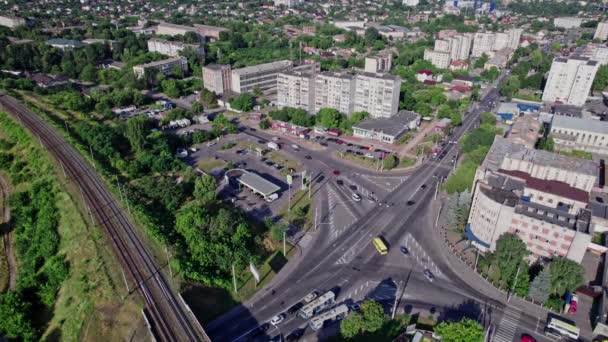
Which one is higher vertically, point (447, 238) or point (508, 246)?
point (508, 246)

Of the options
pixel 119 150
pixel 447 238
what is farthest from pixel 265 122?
pixel 447 238

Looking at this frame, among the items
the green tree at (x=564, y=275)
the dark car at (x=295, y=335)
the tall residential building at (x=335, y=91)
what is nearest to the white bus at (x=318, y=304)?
the dark car at (x=295, y=335)

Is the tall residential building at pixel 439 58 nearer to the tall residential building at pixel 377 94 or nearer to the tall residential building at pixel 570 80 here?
the tall residential building at pixel 570 80

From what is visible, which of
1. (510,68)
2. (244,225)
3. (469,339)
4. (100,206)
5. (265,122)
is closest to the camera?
(469,339)

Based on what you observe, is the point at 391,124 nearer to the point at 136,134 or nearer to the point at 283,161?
the point at 283,161

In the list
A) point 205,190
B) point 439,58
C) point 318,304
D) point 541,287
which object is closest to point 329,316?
point 318,304

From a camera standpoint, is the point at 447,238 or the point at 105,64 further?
the point at 105,64

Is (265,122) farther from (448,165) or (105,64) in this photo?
(105,64)
